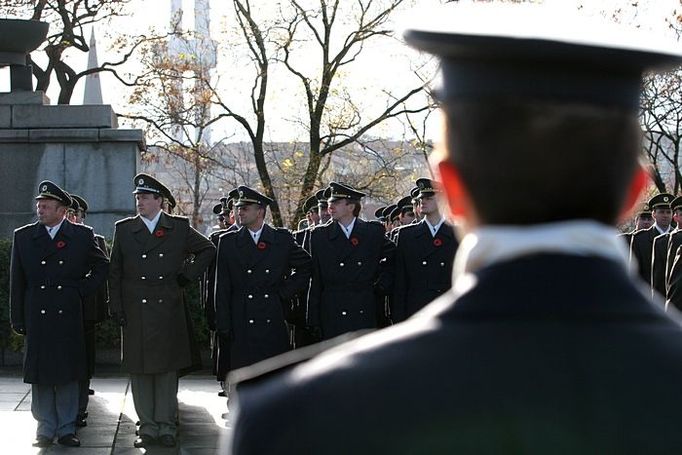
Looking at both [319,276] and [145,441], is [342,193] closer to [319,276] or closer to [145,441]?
[319,276]

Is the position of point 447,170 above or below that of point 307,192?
below

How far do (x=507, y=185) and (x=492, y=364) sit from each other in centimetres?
23

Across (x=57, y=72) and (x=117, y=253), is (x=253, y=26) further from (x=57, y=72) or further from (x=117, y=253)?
(x=117, y=253)

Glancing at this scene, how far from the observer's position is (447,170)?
66.7 inches

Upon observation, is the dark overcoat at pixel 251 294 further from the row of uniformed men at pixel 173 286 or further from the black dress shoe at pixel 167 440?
the black dress shoe at pixel 167 440

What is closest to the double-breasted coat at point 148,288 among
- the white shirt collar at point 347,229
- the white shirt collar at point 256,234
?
the white shirt collar at point 256,234

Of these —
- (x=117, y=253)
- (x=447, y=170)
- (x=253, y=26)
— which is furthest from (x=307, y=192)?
(x=447, y=170)

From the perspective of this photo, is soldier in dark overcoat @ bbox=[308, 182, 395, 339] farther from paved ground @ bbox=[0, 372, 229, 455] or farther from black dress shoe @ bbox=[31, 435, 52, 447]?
black dress shoe @ bbox=[31, 435, 52, 447]

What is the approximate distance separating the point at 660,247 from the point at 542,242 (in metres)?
11.7

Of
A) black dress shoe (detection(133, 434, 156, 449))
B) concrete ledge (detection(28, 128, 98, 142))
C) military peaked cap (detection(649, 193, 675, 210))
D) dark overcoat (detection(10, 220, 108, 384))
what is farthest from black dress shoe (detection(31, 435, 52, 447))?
military peaked cap (detection(649, 193, 675, 210))

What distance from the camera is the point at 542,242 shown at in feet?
5.26

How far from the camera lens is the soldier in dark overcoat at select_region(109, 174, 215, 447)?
975cm

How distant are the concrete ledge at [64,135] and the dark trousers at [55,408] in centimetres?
738

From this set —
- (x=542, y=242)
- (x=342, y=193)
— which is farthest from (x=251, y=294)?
(x=542, y=242)
